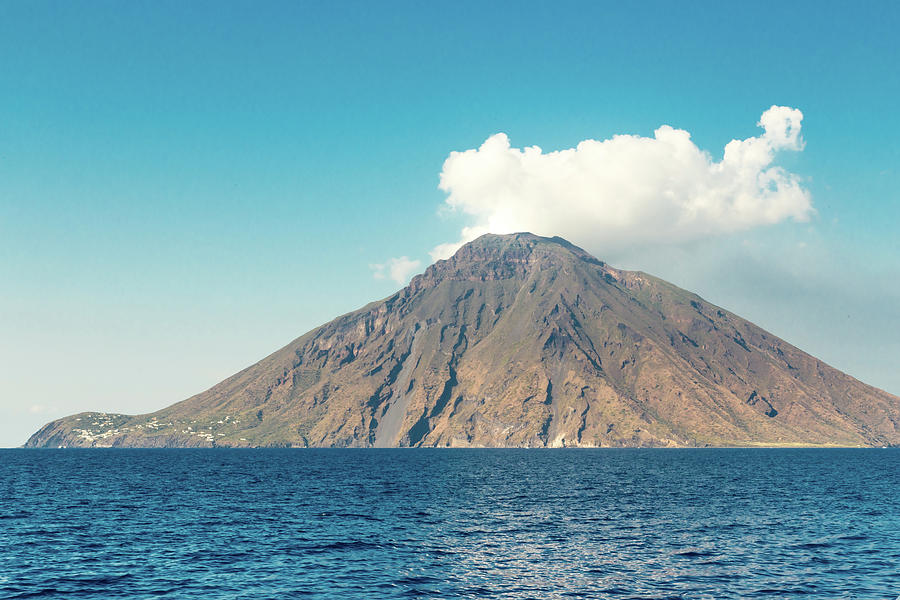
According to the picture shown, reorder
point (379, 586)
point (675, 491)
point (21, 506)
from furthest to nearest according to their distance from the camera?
point (675, 491) < point (21, 506) < point (379, 586)

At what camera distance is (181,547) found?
62969 millimetres

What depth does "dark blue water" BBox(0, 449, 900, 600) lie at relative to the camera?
48.8m

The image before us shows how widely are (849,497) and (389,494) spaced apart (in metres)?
79.9

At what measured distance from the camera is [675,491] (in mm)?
123562

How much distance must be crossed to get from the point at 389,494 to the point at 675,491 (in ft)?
178

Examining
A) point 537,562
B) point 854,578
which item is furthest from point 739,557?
point 537,562

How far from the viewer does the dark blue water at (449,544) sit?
4884cm

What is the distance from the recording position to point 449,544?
65875mm

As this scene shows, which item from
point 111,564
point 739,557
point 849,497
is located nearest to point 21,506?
point 111,564

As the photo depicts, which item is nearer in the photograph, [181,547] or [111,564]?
[111,564]

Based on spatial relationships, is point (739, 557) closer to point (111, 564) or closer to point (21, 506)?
point (111, 564)

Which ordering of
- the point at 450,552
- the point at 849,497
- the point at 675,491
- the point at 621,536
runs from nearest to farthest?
the point at 450,552 → the point at 621,536 → the point at 849,497 → the point at 675,491

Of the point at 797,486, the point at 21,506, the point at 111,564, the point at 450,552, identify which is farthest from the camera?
the point at 797,486

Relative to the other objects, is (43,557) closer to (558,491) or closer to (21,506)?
(21,506)
